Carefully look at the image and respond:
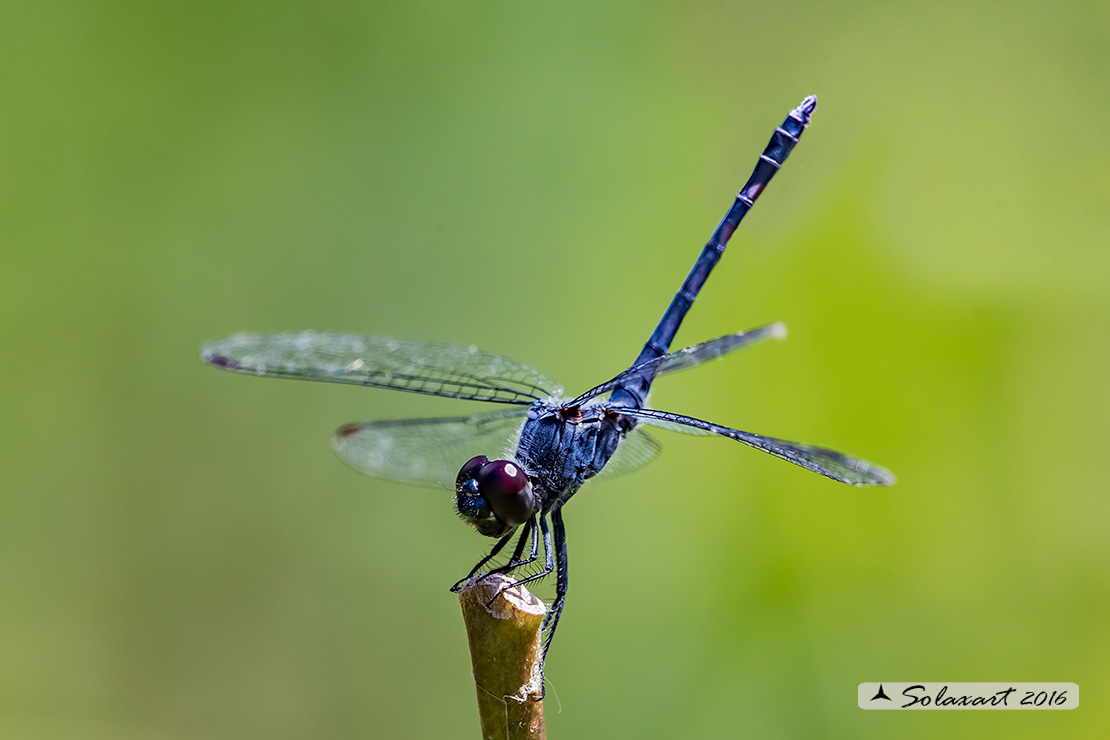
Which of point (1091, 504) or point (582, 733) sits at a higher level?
point (1091, 504)

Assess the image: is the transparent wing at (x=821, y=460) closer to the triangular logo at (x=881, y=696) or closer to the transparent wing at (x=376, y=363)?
the transparent wing at (x=376, y=363)

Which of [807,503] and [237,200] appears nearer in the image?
[807,503]

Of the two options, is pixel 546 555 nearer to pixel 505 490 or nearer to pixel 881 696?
pixel 505 490

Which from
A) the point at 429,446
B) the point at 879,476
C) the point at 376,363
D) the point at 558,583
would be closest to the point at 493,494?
the point at 558,583

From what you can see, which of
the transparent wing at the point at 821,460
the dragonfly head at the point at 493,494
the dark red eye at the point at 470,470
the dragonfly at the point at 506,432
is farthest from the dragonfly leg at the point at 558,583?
the transparent wing at the point at 821,460

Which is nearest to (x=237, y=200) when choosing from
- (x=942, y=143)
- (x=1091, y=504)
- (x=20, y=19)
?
(x=20, y=19)

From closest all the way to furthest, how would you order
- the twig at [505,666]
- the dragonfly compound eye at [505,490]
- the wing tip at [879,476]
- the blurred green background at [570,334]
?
the twig at [505,666]
the wing tip at [879,476]
the dragonfly compound eye at [505,490]
the blurred green background at [570,334]

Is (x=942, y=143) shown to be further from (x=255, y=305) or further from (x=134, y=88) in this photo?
(x=134, y=88)
